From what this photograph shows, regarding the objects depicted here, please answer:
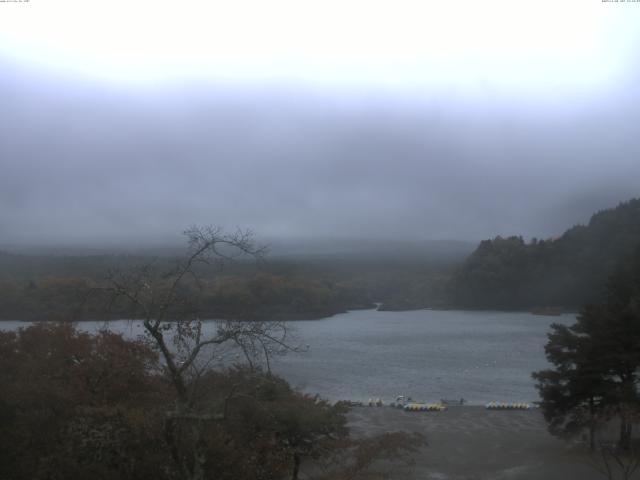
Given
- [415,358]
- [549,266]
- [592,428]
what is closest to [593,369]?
[592,428]

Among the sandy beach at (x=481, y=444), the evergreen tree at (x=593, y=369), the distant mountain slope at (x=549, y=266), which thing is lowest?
the sandy beach at (x=481, y=444)

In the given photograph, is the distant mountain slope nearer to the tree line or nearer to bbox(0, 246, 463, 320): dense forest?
bbox(0, 246, 463, 320): dense forest

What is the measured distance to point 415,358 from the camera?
137ft

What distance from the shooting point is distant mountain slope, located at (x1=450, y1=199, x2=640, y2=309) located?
6278cm

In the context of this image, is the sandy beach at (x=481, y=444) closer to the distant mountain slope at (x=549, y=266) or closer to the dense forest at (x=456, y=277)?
the dense forest at (x=456, y=277)

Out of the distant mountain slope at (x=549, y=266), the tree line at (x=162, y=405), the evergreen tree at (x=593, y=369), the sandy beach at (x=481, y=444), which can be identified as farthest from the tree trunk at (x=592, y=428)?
the distant mountain slope at (x=549, y=266)

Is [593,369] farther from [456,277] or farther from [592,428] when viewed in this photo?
[456,277]

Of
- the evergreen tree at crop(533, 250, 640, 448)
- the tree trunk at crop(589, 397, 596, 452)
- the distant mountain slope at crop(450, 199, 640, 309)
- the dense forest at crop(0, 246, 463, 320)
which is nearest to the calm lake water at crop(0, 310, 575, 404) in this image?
the dense forest at crop(0, 246, 463, 320)

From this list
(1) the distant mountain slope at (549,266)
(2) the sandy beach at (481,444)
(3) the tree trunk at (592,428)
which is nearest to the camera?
(2) the sandy beach at (481,444)

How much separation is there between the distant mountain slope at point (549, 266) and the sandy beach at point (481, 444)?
120ft

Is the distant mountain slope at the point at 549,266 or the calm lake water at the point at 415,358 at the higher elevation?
the distant mountain slope at the point at 549,266

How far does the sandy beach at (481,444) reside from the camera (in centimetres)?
1856

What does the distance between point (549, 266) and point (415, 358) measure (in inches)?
1310

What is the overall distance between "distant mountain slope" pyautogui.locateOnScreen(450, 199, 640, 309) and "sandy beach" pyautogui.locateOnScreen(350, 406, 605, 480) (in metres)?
36.7
